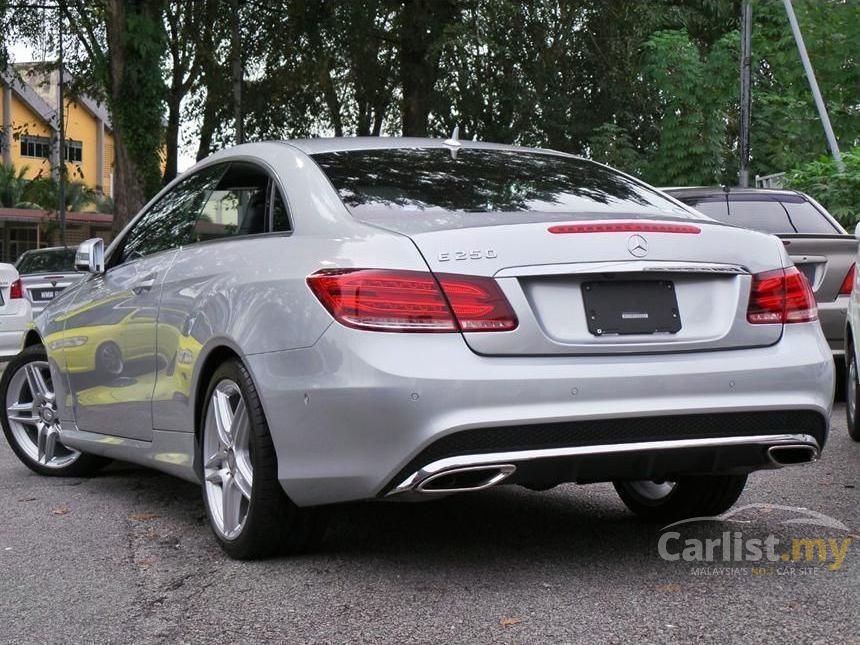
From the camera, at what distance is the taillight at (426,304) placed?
4.37 metres

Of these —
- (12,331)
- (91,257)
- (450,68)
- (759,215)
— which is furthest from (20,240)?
(91,257)

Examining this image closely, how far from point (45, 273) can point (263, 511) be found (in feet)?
49.6

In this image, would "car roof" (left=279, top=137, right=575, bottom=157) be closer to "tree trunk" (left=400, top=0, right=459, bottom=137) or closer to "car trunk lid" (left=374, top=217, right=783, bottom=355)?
"car trunk lid" (left=374, top=217, right=783, bottom=355)

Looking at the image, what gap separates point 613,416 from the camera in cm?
439

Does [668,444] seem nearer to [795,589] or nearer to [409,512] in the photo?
[795,589]

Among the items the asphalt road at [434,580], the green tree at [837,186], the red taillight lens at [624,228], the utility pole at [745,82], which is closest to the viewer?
the asphalt road at [434,580]

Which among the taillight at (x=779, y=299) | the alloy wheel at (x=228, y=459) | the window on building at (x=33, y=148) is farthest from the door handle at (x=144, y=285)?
the window on building at (x=33, y=148)

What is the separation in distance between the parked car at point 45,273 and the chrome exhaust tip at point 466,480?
1362cm

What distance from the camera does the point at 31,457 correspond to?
24.6 ft

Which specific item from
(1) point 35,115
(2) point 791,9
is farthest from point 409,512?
(1) point 35,115

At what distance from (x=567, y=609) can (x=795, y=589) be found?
0.76m

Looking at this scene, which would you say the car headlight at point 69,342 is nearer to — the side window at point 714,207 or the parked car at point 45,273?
the side window at point 714,207

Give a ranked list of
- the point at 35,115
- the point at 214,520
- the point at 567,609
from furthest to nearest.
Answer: the point at 35,115 → the point at 214,520 → the point at 567,609

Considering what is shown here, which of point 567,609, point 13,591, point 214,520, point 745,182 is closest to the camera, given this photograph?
point 567,609
